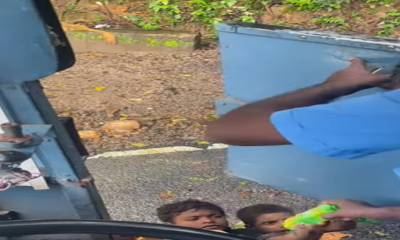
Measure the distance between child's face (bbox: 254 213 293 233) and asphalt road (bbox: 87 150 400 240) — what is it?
0.89 meters

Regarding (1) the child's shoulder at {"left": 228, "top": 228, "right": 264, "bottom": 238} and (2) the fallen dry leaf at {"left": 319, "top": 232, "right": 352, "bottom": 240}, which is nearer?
(1) the child's shoulder at {"left": 228, "top": 228, "right": 264, "bottom": 238}

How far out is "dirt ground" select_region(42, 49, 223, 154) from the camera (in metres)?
4.70

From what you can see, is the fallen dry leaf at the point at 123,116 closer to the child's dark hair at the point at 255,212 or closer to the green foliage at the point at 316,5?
the child's dark hair at the point at 255,212

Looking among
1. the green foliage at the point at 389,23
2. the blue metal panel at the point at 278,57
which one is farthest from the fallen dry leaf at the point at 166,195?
the green foliage at the point at 389,23

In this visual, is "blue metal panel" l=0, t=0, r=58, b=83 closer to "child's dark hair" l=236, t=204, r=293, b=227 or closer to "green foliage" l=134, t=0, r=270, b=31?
"child's dark hair" l=236, t=204, r=293, b=227

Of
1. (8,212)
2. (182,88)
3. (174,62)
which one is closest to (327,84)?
(8,212)

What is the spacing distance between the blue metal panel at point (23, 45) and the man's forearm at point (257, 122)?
15.2 inches

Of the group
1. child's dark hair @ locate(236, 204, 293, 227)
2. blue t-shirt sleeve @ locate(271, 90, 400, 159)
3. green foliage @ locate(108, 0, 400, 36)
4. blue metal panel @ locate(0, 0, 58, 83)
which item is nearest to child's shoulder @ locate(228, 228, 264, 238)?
child's dark hair @ locate(236, 204, 293, 227)

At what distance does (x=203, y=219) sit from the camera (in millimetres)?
2533

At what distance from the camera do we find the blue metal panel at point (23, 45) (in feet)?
4.33

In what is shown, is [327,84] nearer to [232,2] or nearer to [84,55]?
[84,55]

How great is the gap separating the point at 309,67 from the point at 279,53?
150 millimetres

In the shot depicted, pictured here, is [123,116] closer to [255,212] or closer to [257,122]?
[255,212]

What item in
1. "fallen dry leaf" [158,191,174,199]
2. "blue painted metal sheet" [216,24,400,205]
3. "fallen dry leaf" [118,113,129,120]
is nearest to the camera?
"blue painted metal sheet" [216,24,400,205]
